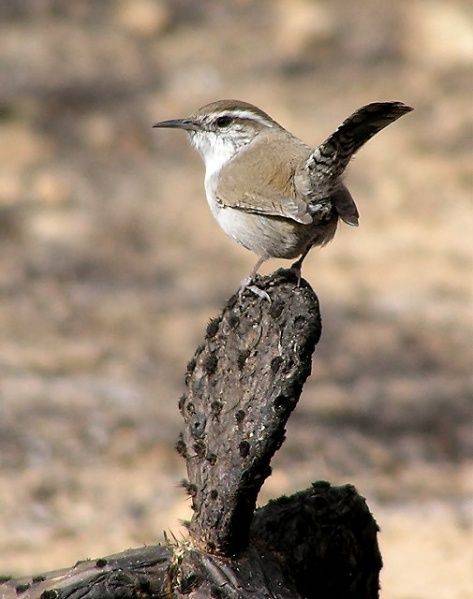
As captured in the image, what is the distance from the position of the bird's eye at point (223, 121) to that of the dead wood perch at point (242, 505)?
1350 mm

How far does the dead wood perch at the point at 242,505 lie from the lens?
382cm

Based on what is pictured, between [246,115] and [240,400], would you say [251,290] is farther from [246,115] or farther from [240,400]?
[246,115]

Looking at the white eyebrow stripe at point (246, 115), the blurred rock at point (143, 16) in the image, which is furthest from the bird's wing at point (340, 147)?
the blurred rock at point (143, 16)

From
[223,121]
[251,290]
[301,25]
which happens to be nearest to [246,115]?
[223,121]

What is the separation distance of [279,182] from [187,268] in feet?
20.3

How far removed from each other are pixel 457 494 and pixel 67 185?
5.68 metres

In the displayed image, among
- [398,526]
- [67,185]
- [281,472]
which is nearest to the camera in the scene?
[398,526]

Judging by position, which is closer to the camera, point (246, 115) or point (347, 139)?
point (347, 139)

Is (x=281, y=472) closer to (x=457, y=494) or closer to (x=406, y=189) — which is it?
(x=457, y=494)

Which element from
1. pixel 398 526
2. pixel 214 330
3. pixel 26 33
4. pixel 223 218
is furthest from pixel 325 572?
pixel 26 33

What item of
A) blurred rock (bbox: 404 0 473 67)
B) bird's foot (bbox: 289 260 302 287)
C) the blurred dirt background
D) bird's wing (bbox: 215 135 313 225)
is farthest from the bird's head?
blurred rock (bbox: 404 0 473 67)

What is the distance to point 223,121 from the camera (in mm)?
5438

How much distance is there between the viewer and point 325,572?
4.24 m

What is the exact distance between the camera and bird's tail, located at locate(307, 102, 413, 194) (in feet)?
13.0
